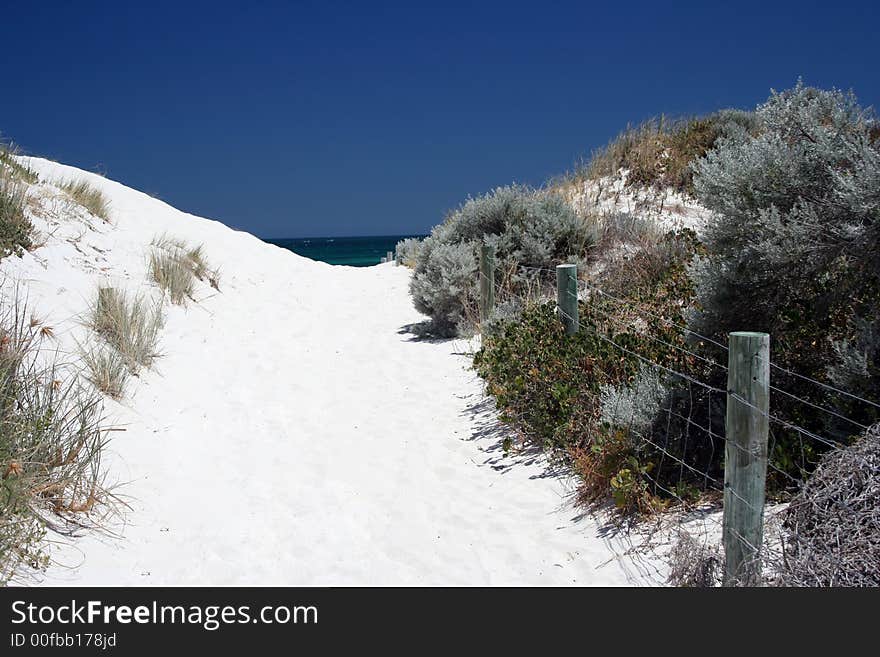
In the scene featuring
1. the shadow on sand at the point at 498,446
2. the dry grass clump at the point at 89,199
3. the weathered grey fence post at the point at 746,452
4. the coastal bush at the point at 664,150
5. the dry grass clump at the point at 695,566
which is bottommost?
the dry grass clump at the point at 695,566

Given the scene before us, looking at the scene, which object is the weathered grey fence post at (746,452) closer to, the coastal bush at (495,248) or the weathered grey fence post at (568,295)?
the weathered grey fence post at (568,295)

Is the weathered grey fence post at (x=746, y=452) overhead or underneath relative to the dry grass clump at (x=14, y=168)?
underneath

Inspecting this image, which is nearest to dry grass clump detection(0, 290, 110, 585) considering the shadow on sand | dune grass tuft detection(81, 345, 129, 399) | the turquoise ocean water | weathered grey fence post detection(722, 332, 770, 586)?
dune grass tuft detection(81, 345, 129, 399)

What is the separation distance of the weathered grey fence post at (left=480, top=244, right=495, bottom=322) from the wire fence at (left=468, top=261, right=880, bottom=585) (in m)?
2.79

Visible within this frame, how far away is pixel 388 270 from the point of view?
17.0m

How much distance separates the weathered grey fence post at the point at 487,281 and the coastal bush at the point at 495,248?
330 mm

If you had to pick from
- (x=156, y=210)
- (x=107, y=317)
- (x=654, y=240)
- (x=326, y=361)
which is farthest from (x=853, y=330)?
(x=156, y=210)

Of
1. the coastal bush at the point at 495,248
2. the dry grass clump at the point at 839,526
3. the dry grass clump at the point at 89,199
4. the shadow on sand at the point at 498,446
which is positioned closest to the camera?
the dry grass clump at the point at 839,526

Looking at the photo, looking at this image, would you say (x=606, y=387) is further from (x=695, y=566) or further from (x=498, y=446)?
(x=695, y=566)

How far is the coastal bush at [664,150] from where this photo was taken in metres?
13.1

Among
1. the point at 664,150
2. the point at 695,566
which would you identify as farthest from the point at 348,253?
the point at 695,566

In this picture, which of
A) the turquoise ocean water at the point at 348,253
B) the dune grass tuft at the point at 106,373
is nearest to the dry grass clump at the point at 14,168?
the dune grass tuft at the point at 106,373

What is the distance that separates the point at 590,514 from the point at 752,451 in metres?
1.39

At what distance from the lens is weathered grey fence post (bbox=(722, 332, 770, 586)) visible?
3.00m
